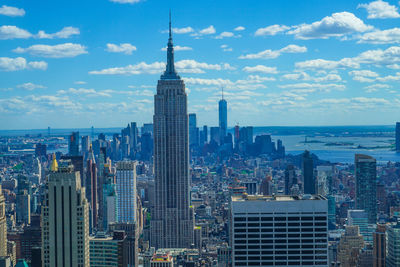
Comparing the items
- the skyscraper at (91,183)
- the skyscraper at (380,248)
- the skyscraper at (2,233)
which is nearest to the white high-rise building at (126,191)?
the skyscraper at (91,183)

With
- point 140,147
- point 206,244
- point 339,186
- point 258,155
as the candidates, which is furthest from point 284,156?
point 206,244

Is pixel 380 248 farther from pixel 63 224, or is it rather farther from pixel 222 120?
pixel 222 120

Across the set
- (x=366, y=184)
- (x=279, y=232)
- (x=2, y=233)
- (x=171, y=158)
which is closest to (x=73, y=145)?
(x=171, y=158)

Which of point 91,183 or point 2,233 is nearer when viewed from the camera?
point 2,233

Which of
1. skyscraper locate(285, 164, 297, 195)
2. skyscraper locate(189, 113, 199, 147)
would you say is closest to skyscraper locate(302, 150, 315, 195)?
skyscraper locate(285, 164, 297, 195)

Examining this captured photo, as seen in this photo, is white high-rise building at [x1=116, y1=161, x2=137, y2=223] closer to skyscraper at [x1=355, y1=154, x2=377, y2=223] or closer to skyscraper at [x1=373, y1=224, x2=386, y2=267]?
skyscraper at [x1=355, y1=154, x2=377, y2=223]

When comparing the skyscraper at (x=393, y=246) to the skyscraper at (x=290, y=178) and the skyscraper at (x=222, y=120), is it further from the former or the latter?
the skyscraper at (x=222, y=120)
